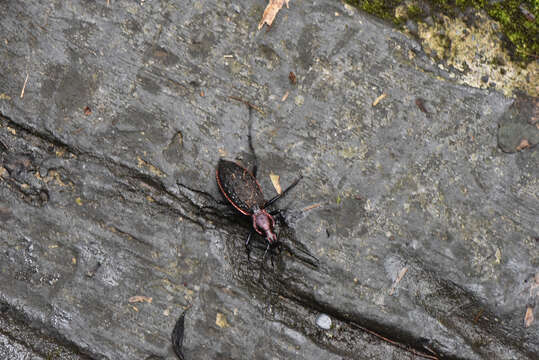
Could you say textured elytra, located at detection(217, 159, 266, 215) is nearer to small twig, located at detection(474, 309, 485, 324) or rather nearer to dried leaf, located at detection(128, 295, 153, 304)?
dried leaf, located at detection(128, 295, 153, 304)

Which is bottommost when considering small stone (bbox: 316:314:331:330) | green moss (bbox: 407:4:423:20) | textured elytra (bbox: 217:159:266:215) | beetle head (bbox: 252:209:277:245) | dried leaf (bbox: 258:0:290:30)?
small stone (bbox: 316:314:331:330)

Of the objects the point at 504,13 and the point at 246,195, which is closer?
the point at 246,195

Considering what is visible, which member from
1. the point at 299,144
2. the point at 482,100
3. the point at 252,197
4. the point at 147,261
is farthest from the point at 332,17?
the point at 147,261

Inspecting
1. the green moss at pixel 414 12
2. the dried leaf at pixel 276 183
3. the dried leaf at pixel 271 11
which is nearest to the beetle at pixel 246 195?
the dried leaf at pixel 276 183

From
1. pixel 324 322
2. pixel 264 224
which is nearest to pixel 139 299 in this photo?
pixel 264 224

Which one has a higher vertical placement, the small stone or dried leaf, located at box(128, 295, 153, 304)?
the small stone

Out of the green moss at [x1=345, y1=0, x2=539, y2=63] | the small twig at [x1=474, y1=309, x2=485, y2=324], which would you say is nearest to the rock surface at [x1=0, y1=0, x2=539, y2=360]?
the small twig at [x1=474, y1=309, x2=485, y2=324]

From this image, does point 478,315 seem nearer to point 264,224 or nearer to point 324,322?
point 324,322
